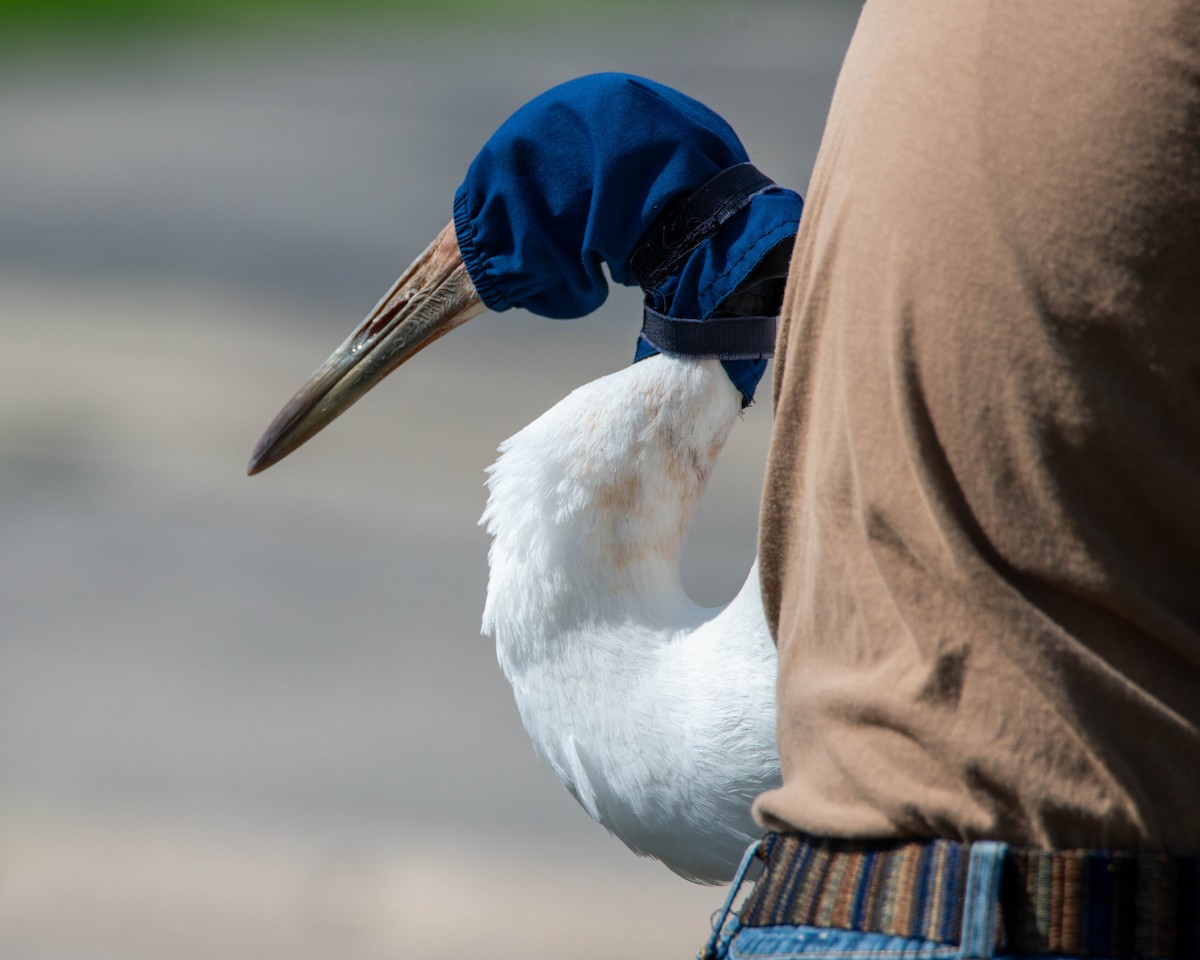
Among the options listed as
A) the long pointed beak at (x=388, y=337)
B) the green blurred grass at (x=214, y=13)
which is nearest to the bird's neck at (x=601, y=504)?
the long pointed beak at (x=388, y=337)

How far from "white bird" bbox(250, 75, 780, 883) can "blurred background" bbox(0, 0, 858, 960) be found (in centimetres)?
150

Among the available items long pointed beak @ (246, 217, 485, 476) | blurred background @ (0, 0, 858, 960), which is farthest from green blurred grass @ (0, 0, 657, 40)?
long pointed beak @ (246, 217, 485, 476)

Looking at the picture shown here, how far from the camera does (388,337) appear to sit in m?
2.12

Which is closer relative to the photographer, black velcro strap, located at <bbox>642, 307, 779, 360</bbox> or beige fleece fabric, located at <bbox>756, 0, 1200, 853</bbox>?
beige fleece fabric, located at <bbox>756, 0, 1200, 853</bbox>

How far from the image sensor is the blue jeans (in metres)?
0.81

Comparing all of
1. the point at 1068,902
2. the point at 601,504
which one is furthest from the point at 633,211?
the point at 1068,902

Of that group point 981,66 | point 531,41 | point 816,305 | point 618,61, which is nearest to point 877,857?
point 816,305

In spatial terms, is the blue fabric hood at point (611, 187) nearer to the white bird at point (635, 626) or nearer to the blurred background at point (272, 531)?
the white bird at point (635, 626)

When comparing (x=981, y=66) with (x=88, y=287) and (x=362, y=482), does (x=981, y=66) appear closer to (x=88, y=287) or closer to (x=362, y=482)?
(x=362, y=482)

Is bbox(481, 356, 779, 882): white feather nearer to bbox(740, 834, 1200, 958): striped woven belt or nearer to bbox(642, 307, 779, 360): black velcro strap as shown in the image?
bbox(642, 307, 779, 360): black velcro strap

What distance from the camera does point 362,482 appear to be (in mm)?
5008

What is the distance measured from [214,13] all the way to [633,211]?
9.54 metres

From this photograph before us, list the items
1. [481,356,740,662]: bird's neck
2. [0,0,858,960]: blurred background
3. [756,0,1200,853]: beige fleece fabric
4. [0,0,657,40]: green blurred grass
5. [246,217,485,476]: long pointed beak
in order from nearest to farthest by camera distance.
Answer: [756,0,1200,853]: beige fleece fabric → [481,356,740,662]: bird's neck → [246,217,485,476]: long pointed beak → [0,0,858,960]: blurred background → [0,0,657,40]: green blurred grass

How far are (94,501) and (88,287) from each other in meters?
1.65
